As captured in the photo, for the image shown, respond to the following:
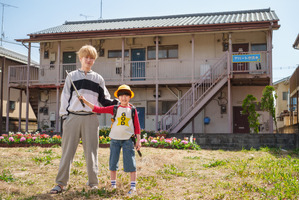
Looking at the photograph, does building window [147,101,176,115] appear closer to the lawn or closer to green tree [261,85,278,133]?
green tree [261,85,278,133]

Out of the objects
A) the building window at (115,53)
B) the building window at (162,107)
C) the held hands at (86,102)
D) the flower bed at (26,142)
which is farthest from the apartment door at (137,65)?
the held hands at (86,102)

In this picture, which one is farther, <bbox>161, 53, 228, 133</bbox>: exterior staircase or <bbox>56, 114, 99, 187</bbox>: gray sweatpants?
<bbox>161, 53, 228, 133</bbox>: exterior staircase

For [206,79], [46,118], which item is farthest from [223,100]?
[46,118]

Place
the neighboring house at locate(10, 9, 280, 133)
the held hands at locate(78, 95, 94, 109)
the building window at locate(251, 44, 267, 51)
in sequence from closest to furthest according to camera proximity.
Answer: the held hands at locate(78, 95, 94, 109) < the neighboring house at locate(10, 9, 280, 133) < the building window at locate(251, 44, 267, 51)

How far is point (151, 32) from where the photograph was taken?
52.0 feet

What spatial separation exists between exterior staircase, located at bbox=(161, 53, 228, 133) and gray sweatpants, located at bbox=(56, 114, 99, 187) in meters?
9.82

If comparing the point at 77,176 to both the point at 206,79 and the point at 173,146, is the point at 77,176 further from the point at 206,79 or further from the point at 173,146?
the point at 206,79

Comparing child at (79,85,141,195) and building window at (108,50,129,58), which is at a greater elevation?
building window at (108,50,129,58)

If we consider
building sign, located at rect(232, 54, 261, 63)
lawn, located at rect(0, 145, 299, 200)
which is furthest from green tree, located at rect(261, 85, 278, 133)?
lawn, located at rect(0, 145, 299, 200)

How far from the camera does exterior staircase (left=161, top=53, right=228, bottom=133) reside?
14.0 metres

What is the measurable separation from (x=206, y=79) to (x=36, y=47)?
10259mm

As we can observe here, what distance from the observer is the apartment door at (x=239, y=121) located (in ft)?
53.5

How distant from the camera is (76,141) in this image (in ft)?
14.6

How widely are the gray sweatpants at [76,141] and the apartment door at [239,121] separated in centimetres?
1294
